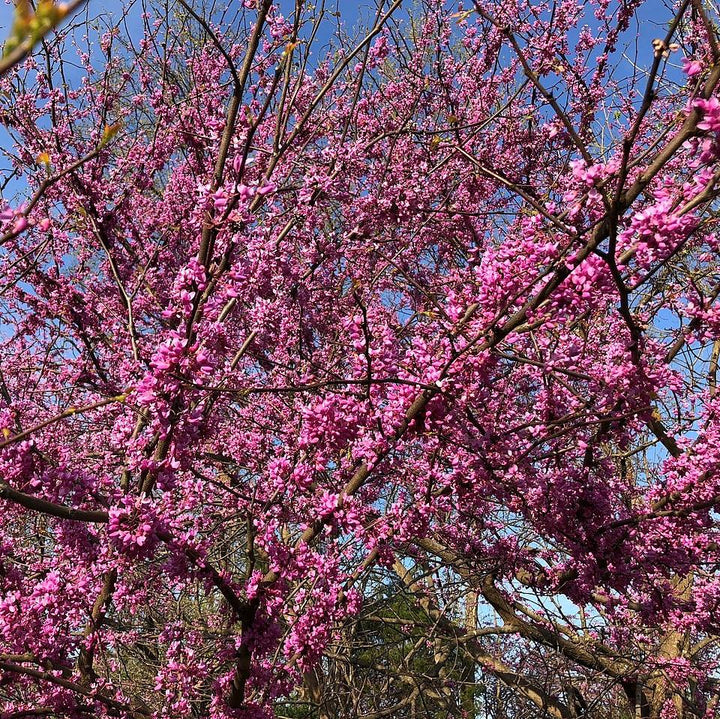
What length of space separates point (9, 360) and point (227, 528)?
2.90 metres

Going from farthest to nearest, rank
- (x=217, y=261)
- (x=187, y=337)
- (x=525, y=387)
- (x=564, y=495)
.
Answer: (x=525, y=387) < (x=564, y=495) < (x=217, y=261) < (x=187, y=337)

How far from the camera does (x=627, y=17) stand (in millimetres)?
6242

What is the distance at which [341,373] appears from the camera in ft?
18.4

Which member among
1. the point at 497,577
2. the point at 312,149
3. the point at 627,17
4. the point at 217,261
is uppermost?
the point at 627,17

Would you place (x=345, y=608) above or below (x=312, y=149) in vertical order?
below

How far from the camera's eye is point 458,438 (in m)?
3.62

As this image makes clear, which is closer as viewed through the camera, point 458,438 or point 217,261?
point 217,261

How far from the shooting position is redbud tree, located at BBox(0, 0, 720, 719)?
9.41 ft

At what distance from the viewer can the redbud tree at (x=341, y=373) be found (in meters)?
2.87

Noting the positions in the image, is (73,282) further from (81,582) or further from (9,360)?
(81,582)

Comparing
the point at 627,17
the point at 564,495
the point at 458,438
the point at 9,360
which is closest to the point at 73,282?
the point at 9,360

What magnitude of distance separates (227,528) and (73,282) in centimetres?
321

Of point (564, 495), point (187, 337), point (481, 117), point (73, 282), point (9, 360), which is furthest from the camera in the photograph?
point (481, 117)

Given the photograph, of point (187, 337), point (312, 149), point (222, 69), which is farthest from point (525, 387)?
point (222, 69)
